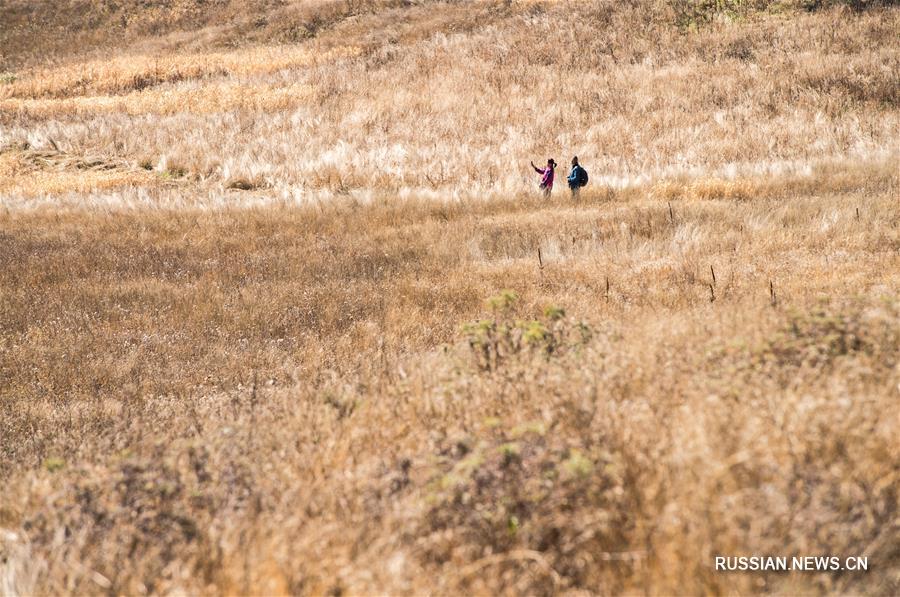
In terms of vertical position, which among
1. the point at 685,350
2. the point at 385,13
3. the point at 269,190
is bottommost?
the point at 269,190

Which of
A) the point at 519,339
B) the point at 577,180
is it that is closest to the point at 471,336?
the point at 519,339

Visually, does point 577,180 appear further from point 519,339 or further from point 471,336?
point 519,339

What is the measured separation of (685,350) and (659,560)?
179 centimetres

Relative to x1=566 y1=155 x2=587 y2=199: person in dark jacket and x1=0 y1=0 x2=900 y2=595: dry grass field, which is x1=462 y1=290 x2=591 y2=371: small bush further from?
x1=566 y1=155 x2=587 y2=199: person in dark jacket

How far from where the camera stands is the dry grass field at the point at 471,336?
2787 mm

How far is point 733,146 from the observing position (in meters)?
19.4

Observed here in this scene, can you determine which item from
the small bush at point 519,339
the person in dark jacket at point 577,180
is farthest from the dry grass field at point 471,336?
the person in dark jacket at point 577,180

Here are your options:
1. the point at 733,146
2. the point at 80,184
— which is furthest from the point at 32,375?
the point at 733,146

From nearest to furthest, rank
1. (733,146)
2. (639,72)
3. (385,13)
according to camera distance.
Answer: (733,146) → (639,72) → (385,13)

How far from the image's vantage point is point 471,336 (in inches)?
A: 215

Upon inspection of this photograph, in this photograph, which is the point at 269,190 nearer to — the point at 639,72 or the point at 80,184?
the point at 80,184

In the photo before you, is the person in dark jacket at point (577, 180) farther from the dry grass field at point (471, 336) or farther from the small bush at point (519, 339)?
the small bush at point (519, 339)

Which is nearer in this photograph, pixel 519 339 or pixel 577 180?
pixel 519 339

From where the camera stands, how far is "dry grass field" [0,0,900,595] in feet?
9.14
